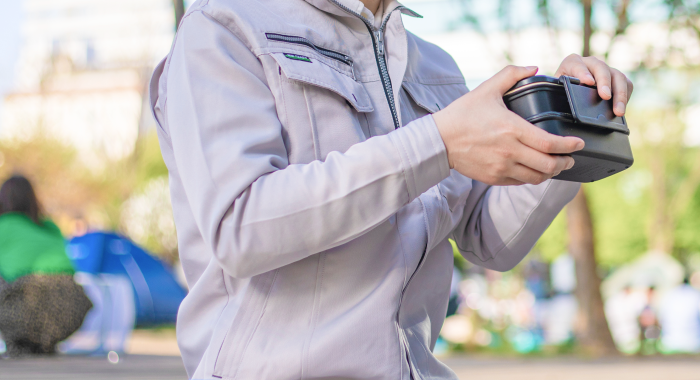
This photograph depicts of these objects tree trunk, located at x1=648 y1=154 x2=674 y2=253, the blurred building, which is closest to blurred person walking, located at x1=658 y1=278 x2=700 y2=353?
the blurred building

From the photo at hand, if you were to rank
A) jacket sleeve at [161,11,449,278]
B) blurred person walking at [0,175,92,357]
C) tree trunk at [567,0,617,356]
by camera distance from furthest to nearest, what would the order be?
tree trunk at [567,0,617,356]
blurred person walking at [0,175,92,357]
jacket sleeve at [161,11,449,278]

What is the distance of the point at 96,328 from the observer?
719 centimetres

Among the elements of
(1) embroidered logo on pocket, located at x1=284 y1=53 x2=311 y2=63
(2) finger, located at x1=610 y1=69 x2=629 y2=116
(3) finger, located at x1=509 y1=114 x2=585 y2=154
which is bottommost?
(3) finger, located at x1=509 y1=114 x2=585 y2=154

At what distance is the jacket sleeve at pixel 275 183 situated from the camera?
3.20 feet

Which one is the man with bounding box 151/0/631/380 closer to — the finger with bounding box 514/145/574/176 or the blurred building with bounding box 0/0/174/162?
the finger with bounding box 514/145/574/176

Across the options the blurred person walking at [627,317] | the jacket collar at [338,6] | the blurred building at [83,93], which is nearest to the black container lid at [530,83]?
the jacket collar at [338,6]

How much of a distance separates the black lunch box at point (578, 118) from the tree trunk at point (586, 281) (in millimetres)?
8754

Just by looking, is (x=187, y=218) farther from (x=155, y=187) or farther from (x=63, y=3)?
(x=63, y=3)

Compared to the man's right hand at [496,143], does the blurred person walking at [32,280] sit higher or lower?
lower

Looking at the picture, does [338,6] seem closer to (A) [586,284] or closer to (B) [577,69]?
(B) [577,69]

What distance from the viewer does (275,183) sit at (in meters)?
0.99

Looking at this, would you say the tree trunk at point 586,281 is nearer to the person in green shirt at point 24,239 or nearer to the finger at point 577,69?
the person in green shirt at point 24,239

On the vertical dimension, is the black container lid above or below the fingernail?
above

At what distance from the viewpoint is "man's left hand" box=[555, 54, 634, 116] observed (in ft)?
3.81
